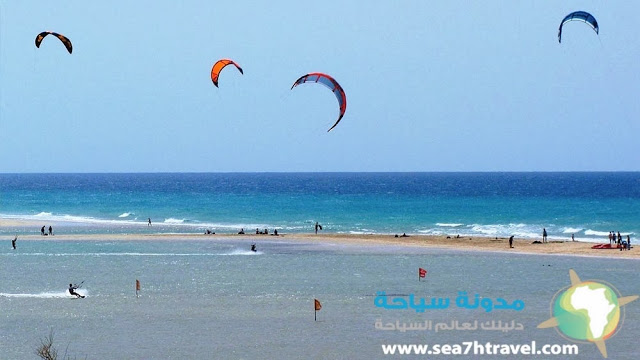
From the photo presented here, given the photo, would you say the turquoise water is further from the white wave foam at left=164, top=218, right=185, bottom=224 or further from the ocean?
the white wave foam at left=164, top=218, right=185, bottom=224

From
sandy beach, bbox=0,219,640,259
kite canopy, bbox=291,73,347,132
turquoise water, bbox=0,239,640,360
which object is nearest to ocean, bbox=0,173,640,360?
turquoise water, bbox=0,239,640,360

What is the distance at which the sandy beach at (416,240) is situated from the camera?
42562 mm

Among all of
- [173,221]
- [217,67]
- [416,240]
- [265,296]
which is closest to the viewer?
[265,296]

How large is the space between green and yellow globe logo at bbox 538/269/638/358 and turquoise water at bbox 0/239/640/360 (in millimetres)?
312

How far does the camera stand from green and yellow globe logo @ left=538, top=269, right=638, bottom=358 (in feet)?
69.3

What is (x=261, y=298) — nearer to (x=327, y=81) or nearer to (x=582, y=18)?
(x=327, y=81)

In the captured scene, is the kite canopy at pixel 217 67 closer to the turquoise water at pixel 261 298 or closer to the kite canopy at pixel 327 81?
the kite canopy at pixel 327 81

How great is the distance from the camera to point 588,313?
73.2ft

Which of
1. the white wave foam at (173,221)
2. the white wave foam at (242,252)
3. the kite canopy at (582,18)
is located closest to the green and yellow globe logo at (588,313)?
the kite canopy at (582,18)

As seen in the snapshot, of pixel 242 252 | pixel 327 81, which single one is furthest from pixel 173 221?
pixel 327 81

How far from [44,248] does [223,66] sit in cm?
1976

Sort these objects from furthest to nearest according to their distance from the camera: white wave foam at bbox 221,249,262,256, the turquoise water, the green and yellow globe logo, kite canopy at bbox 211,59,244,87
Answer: white wave foam at bbox 221,249,262,256, kite canopy at bbox 211,59,244,87, the green and yellow globe logo, the turquoise water

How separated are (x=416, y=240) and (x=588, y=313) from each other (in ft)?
94.3

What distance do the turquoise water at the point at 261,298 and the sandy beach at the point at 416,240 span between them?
3.09 meters
